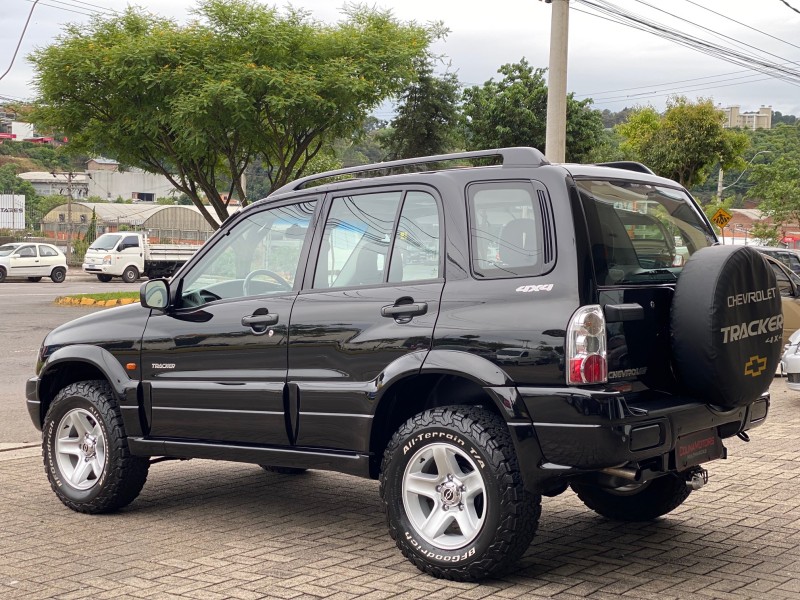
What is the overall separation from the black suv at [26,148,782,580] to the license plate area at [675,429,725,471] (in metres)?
0.01

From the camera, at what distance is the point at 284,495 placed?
7.14 m

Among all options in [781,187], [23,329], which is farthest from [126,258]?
[781,187]

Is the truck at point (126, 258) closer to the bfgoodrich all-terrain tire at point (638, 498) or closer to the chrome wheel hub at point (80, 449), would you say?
the chrome wheel hub at point (80, 449)

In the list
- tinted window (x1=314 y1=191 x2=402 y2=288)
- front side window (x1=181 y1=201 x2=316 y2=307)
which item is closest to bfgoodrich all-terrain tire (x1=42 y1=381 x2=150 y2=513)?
front side window (x1=181 y1=201 x2=316 y2=307)

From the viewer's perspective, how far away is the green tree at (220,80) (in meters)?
24.9

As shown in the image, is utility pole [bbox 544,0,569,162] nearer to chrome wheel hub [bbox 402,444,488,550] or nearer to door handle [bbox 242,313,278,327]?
door handle [bbox 242,313,278,327]

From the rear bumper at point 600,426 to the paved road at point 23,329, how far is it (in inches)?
240

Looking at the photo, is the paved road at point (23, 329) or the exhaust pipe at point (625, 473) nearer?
the exhaust pipe at point (625, 473)

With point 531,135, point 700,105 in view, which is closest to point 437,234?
point 531,135

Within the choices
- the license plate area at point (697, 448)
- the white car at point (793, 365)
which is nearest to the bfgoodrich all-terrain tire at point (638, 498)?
the license plate area at point (697, 448)

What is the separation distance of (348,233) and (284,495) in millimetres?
2163

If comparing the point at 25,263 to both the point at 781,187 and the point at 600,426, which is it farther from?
the point at 781,187

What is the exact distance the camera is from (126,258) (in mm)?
40625

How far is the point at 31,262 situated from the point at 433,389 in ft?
123
